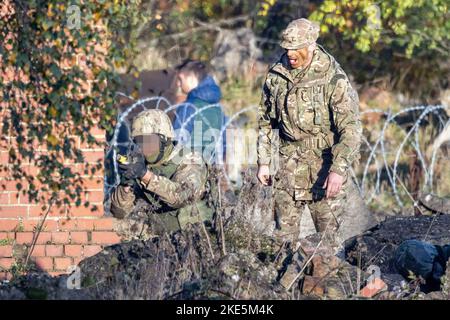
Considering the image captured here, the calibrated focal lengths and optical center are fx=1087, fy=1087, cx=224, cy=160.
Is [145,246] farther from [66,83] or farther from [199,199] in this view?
[66,83]

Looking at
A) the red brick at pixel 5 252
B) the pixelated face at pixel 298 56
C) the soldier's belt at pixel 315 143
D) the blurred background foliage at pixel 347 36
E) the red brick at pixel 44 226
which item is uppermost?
the blurred background foliage at pixel 347 36

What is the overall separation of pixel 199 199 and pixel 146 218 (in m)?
0.64

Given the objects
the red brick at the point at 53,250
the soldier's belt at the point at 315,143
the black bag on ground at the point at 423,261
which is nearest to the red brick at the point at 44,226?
the red brick at the point at 53,250

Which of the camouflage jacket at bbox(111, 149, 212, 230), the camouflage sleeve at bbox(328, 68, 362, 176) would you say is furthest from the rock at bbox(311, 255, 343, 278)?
the camouflage sleeve at bbox(328, 68, 362, 176)

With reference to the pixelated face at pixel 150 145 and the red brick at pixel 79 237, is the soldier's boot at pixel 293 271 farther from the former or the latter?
the red brick at pixel 79 237

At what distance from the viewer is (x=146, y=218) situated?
7266 mm

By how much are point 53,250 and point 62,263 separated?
118mm

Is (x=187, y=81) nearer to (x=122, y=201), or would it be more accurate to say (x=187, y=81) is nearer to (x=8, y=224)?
(x=8, y=224)

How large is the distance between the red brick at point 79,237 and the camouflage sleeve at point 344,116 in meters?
2.14

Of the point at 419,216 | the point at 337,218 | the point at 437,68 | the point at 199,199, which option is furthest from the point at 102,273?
the point at 437,68

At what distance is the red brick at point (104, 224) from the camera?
26.5 feet

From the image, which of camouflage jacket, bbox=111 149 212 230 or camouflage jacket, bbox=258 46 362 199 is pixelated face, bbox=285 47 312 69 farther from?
camouflage jacket, bbox=111 149 212 230
